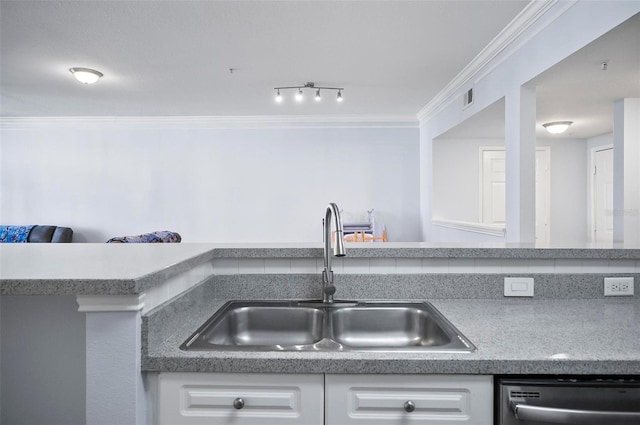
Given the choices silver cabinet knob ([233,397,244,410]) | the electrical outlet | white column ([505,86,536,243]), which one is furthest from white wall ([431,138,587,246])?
silver cabinet knob ([233,397,244,410])

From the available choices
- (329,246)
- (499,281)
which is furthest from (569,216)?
(329,246)

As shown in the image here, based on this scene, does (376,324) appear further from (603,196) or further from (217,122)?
(603,196)

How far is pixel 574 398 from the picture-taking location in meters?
0.86

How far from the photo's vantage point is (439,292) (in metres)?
1.41

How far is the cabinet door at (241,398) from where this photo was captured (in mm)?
891

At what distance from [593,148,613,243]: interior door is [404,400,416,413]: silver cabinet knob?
668 cm

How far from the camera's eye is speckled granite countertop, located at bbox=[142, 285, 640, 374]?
2.80 ft

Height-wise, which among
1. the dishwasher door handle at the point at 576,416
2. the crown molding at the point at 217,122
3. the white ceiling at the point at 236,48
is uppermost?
the white ceiling at the point at 236,48

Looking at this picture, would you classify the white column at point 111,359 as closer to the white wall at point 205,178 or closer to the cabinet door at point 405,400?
the cabinet door at point 405,400

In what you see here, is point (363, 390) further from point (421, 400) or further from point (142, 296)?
point (142, 296)

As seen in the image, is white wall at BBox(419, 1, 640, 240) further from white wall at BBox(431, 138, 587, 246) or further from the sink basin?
the sink basin

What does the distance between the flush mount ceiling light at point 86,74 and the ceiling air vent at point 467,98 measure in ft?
12.6

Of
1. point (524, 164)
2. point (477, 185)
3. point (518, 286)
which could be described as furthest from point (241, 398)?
point (477, 185)

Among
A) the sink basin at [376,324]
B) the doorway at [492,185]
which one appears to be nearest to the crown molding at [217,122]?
the doorway at [492,185]
